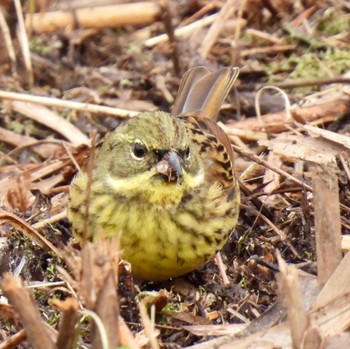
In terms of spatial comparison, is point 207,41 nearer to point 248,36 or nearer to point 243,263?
point 248,36

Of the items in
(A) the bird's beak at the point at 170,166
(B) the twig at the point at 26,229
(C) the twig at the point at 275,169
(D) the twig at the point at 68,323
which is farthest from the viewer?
(C) the twig at the point at 275,169

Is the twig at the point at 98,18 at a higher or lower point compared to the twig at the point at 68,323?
lower

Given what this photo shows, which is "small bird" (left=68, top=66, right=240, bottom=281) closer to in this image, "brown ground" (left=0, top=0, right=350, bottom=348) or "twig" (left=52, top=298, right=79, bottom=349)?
"brown ground" (left=0, top=0, right=350, bottom=348)

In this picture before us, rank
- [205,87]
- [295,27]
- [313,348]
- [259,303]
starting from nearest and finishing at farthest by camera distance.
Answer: [313,348] → [259,303] → [205,87] → [295,27]

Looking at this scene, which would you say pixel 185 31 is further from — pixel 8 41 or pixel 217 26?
pixel 8 41

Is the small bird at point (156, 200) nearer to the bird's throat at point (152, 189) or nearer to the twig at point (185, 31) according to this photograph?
the bird's throat at point (152, 189)

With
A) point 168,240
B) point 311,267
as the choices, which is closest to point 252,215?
point 168,240

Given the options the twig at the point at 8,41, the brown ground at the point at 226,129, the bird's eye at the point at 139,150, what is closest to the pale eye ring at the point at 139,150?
the bird's eye at the point at 139,150

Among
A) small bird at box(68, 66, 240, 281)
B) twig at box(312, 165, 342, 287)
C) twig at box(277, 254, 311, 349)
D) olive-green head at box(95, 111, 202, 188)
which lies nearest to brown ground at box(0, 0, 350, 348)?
twig at box(312, 165, 342, 287)
